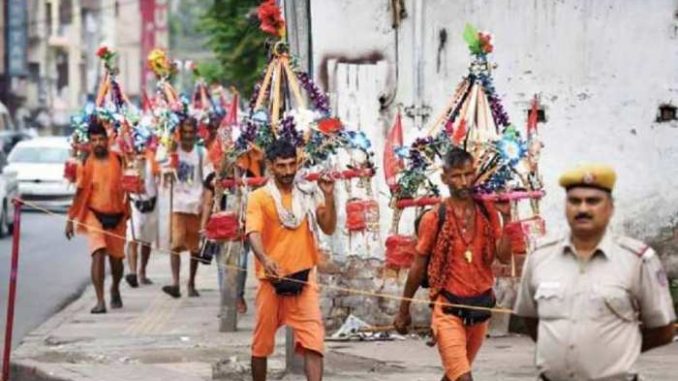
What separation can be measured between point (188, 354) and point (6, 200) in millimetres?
15346

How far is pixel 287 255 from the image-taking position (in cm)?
1077

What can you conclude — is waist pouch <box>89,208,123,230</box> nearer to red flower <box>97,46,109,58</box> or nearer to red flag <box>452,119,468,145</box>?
red flower <box>97,46,109,58</box>

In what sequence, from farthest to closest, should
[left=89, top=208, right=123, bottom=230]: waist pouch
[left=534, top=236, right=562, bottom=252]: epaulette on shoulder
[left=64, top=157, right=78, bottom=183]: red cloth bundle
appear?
[left=64, top=157, right=78, bottom=183]: red cloth bundle, [left=89, top=208, right=123, bottom=230]: waist pouch, [left=534, top=236, right=562, bottom=252]: epaulette on shoulder

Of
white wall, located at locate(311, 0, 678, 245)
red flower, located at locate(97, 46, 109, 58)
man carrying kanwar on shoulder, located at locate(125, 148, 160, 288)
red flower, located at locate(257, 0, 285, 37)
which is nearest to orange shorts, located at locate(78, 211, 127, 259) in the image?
man carrying kanwar on shoulder, located at locate(125, 148, 160, 288)

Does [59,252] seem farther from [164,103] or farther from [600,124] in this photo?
[600,124]

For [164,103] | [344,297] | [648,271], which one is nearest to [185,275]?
[164,103]

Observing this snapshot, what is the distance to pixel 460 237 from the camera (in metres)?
9.73

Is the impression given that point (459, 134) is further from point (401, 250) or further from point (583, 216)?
point (583, 216)

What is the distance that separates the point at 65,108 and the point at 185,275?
195 feet

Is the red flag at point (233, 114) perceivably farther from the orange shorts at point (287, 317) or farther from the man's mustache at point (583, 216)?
the man's mustache at point (583, 216)

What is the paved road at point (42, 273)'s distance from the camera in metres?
17.3

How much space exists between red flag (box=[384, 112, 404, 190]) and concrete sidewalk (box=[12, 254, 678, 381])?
4.64 ft

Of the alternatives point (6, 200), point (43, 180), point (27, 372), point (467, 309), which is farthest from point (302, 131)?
point (43, 180)

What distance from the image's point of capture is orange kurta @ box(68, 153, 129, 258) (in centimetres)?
1656
